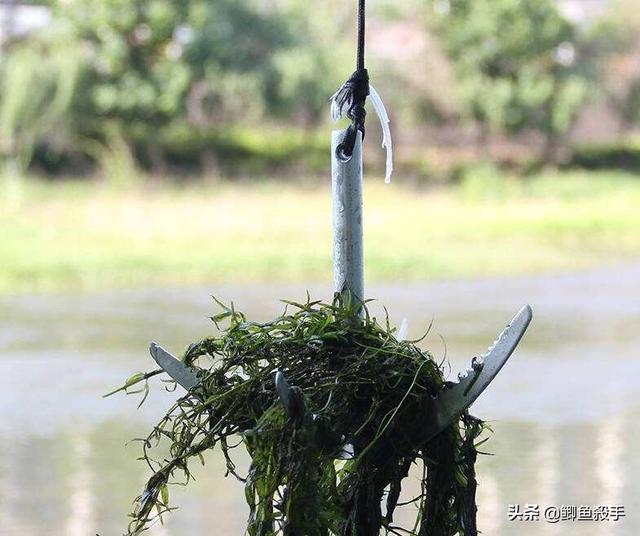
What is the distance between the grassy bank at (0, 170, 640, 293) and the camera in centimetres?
1094

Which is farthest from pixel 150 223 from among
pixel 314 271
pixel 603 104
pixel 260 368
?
pixel 260 368

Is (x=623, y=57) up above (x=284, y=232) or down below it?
above

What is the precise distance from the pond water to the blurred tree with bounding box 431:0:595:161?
373 inches

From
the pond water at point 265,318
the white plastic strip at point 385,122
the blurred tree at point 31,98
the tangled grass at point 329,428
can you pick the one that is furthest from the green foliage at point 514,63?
the tangled grass at point 329,428

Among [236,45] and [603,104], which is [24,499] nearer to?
[236,45]

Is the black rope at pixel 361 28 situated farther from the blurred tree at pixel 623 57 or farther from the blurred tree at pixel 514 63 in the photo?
the blurred tree at pixel 623 57

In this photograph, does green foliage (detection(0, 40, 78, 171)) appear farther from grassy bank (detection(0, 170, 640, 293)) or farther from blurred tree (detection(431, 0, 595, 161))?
blurred tree (detection(431, 0, 595, 161))

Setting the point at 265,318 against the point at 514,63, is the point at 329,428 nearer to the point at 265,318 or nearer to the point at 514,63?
the point at 265,318

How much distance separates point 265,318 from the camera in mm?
8383

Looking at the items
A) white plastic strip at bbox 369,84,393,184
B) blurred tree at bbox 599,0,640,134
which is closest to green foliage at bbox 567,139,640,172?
blurred tree at bbox 599,0,640,134

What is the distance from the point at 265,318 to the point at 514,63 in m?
13.1

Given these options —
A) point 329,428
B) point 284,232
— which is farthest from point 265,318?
point 329,428

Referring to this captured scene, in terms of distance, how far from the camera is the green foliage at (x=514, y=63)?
65.7ft

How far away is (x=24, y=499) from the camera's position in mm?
4430
